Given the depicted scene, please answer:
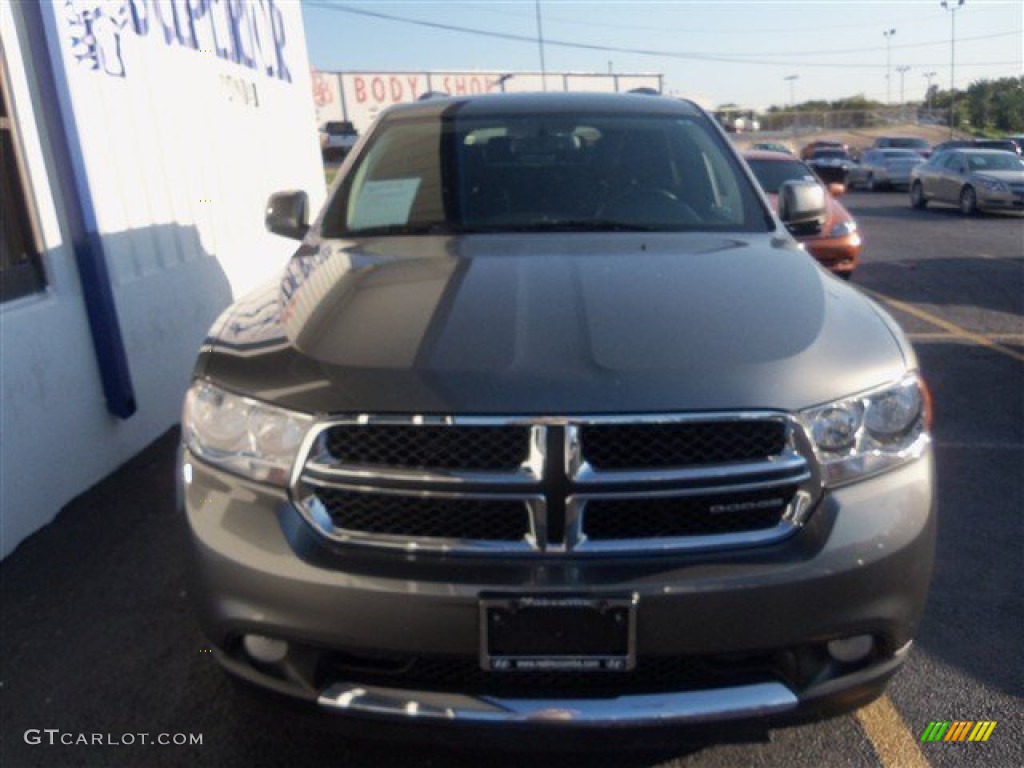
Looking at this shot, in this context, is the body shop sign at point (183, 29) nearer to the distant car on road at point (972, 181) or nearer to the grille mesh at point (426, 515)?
the grille mesh at point (426, 515)

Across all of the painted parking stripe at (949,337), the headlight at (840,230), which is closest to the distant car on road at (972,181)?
the headlight at (840,230)

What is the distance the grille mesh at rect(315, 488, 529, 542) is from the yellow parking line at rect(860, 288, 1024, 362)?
248 inches

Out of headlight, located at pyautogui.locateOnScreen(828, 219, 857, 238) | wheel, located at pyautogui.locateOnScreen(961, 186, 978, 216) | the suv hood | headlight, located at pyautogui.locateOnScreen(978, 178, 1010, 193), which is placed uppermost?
the suv hood

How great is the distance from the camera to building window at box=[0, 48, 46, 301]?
441 centimetres

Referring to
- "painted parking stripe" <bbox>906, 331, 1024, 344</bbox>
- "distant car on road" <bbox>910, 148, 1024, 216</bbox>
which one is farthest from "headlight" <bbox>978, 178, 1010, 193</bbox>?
"painted parking stripe" <bbox>906, 331, 1024, 344</bbox>

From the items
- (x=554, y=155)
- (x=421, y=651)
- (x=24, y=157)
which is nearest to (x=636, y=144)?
(x=554, y=155)

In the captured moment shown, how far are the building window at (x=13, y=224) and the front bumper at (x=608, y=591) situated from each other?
2.80 m

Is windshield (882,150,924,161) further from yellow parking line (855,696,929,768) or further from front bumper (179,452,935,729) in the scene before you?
front bumper (179,452,935,729)

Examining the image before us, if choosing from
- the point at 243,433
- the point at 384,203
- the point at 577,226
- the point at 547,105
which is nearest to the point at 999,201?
the point at 547,105

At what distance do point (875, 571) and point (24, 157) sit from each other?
417cm

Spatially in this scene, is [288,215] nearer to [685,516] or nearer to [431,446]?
[431,446]

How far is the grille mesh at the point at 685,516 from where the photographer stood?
2.21m

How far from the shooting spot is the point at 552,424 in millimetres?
2146

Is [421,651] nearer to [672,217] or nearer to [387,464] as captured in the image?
[387,464]
